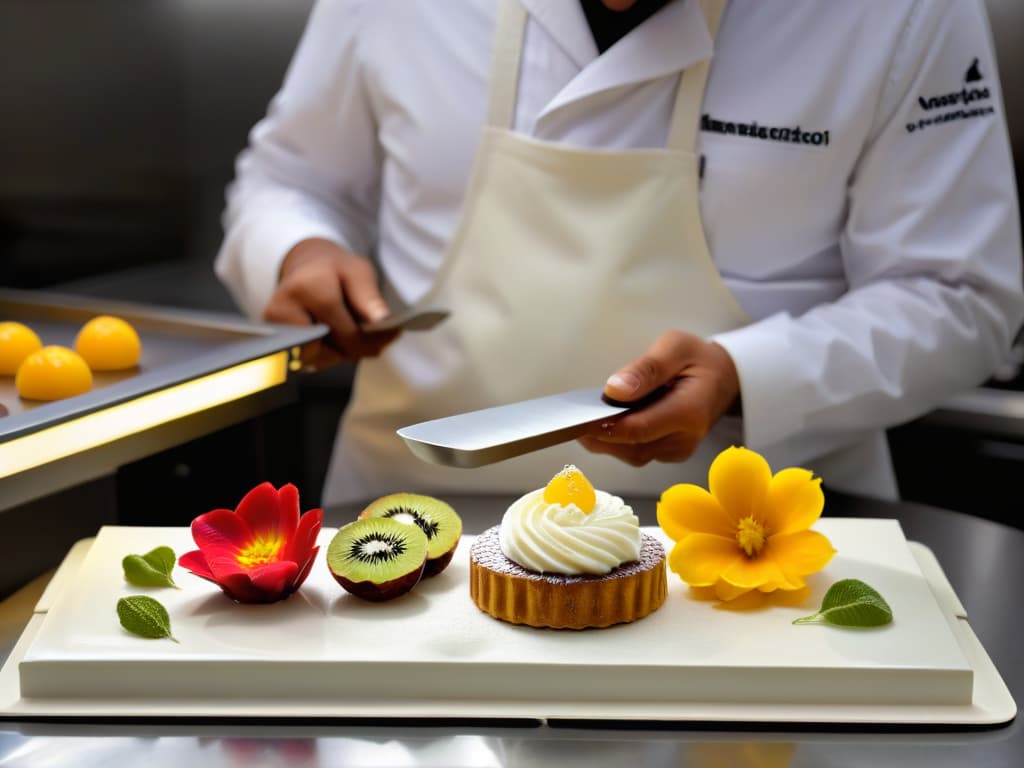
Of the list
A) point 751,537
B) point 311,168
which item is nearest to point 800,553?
point 751,537

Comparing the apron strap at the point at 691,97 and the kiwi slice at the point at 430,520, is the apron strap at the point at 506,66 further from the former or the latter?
the kiwi slice at the point at 430,520

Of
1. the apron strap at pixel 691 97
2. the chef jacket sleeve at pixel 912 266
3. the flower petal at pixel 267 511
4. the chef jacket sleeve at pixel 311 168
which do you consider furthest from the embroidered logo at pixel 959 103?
the flower petal at pixel 267 511

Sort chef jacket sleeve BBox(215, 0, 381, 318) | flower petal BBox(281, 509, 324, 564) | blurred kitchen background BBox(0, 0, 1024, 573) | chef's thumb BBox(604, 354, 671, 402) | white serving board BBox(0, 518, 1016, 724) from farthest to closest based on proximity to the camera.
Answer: blurred kitchen background BBox(0, 0, 1024, 573), chef jacket sleeve BBox(215, 0, 381, 318), chef's thumb BBox(604, 354, 671, 402), flower petal BBox(281, 509, 324, 564), white serving board BBox(0, 518, 1016, 724)

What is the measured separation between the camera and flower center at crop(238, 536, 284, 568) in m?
0.93

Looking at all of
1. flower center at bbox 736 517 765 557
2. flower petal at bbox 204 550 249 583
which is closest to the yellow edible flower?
flower center at bbox 736 517 765 557

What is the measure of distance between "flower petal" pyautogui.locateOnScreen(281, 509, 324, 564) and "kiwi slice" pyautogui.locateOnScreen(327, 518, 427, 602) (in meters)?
0.02

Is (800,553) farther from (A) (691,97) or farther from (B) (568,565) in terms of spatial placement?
(A) (691,97)

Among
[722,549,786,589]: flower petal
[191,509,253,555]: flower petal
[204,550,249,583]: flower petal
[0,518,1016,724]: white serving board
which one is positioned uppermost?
[191,509,253,555]: flower petal

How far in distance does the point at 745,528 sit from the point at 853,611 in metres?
0.11

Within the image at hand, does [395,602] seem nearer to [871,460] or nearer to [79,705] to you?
[79,705]

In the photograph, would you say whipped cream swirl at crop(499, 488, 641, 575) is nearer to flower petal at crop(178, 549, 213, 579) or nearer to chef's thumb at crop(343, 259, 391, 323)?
flower petal at crop(178, 549, 213, 579)

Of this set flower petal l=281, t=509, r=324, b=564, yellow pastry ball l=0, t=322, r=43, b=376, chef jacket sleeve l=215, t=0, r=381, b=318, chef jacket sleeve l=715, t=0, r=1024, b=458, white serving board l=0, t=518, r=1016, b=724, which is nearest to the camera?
white serving board l=0, t=518, r=1016, b=724

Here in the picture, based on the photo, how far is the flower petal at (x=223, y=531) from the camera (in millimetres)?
930

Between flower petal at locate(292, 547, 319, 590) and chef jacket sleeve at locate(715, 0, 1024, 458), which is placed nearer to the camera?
flower petal at locate(292, 547, 319, 590)
